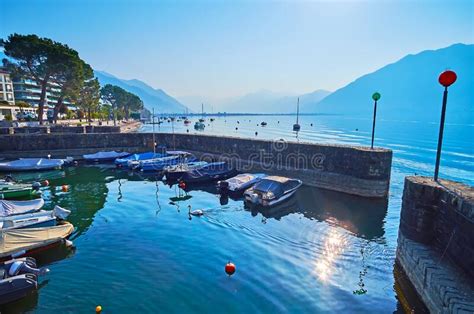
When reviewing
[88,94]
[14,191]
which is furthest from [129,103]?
[14,191]

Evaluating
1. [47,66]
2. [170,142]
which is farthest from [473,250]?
[47,66]

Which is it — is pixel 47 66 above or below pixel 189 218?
above

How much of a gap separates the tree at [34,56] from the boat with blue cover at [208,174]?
136 feet

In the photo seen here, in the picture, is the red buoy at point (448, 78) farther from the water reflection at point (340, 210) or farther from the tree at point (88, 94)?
the tree at point (88, 94)

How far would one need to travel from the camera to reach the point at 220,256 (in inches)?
552

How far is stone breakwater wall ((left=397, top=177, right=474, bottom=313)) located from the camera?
29.2 ft

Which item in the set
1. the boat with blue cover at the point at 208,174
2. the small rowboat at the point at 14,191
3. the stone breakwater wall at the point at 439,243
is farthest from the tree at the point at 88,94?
the stone breakwater wall at the point at 439,243

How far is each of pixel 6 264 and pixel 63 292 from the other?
2.69m

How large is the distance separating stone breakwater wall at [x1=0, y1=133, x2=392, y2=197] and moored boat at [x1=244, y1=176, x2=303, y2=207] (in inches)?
204

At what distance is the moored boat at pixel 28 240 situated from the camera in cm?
1235

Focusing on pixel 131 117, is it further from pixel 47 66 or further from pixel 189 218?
pixel 189 218

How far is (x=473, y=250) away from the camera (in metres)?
9.00

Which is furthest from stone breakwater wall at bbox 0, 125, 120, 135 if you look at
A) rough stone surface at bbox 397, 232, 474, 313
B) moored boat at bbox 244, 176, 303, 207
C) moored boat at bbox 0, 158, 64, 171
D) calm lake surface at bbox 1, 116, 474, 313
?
rough stone surface at bbox 397, 232, 474, 313

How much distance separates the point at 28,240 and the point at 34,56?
50.3 metres
